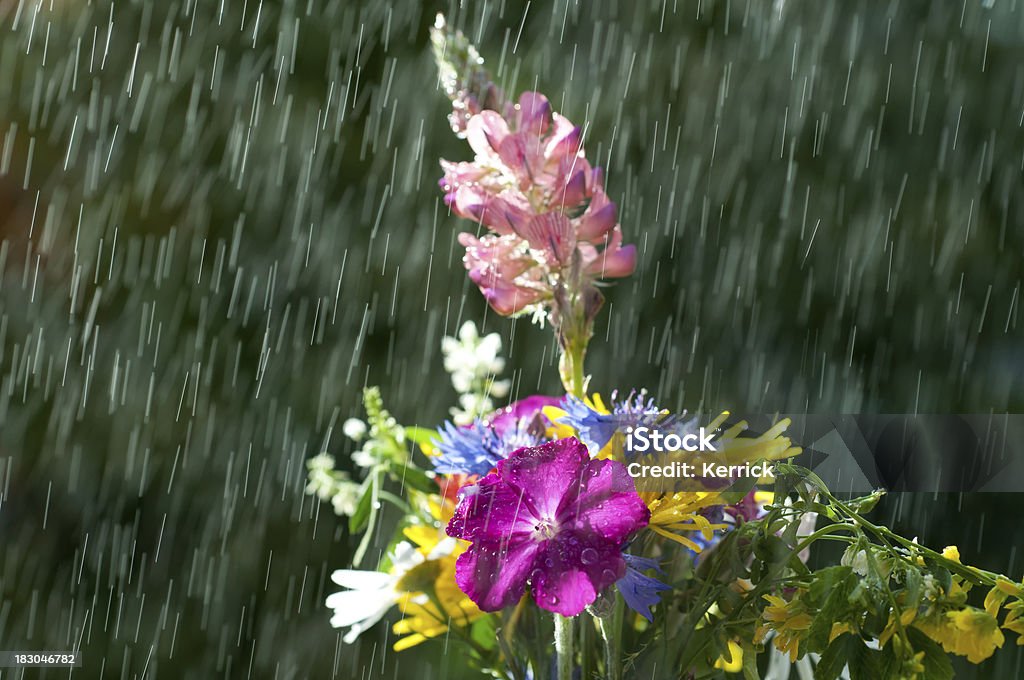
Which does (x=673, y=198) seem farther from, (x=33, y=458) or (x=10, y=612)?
(x=10, y=612)

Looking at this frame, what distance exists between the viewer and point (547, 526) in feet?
1.26

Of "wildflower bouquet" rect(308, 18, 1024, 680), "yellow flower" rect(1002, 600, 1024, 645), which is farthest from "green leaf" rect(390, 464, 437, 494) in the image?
"yellow flower" rect(1002, 600, 1024, 645)

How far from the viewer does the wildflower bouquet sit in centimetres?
36

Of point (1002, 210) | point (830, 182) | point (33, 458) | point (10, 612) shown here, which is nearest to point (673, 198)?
point (830, 182)

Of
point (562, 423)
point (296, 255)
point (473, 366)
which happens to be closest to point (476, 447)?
point (562, 423)

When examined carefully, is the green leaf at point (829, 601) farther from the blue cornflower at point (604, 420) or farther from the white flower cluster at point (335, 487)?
the white flower cluster at point (335, 487)

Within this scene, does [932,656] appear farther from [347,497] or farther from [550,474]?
[347,497]

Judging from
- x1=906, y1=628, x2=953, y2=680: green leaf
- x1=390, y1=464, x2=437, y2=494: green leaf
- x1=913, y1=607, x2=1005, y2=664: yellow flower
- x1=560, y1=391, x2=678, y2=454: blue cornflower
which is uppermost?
x1=560, y1=391, x2=678, y2=454: blue cornflower

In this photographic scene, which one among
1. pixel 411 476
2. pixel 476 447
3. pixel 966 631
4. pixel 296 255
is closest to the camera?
pixel 966 631

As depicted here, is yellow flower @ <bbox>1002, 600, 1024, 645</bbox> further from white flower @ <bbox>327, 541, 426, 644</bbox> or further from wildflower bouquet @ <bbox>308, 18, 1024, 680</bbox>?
white flower @ <bbox>327, 541, 426, 644</bbox>

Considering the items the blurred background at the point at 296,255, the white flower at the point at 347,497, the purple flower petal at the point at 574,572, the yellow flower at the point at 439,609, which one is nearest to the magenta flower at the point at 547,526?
Result: the purple flower petal at the point at 574,572

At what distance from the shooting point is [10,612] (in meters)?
1.13

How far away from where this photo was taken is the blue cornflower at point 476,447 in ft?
1.45

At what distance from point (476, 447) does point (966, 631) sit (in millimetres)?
226
